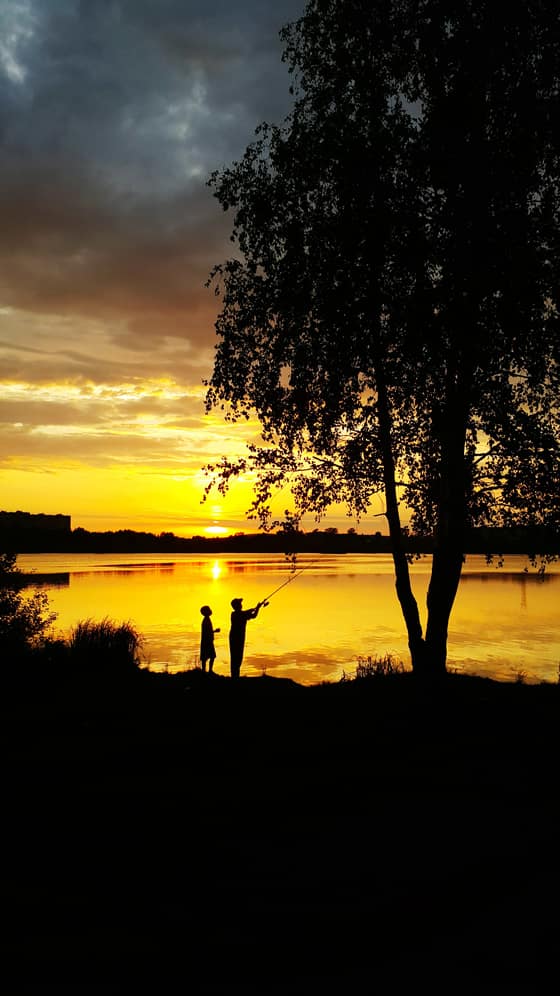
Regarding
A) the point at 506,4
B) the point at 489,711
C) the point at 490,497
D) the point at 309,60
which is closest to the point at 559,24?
the point at 506,4

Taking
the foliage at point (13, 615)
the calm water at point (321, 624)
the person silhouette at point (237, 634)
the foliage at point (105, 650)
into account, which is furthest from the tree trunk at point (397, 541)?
the foliage at point (13, 615)

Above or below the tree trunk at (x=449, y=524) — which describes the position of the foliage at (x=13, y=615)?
below

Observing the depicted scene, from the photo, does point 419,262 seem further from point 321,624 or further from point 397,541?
point 321,624

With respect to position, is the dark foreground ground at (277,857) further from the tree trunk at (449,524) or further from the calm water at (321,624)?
the calm water at (321,624)

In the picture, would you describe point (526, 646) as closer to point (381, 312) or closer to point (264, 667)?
point (264, 667)

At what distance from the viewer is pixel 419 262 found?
16.6 metres

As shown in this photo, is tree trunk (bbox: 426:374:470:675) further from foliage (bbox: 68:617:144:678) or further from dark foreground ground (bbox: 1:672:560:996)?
foliage (bbox: 68:617:144:678)

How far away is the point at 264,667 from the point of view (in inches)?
1326

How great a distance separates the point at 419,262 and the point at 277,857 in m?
12.8

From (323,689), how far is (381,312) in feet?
37.3

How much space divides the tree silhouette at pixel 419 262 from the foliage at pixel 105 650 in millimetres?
11773

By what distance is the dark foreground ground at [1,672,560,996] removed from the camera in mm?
6117

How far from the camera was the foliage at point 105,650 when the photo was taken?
26.4 m

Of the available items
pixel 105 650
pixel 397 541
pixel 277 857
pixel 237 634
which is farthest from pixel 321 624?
pixel 277 857
